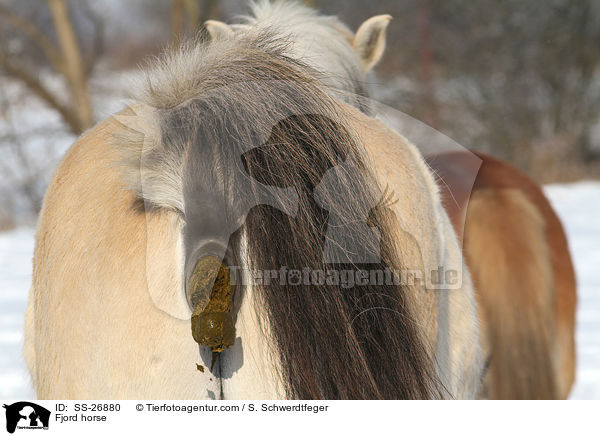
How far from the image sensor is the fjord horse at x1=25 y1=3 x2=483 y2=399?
0.80m

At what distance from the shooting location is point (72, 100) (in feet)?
23.3

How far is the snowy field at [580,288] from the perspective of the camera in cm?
277

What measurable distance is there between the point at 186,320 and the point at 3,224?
679 centimetres

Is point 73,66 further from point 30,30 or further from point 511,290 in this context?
point 511,290

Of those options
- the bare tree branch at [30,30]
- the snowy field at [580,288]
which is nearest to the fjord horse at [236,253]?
the snowy field at [580,288]

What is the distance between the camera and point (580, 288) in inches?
161

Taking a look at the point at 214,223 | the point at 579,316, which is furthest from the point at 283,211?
the point at 579,316

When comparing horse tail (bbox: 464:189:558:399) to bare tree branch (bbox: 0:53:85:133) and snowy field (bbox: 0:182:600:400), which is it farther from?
bare tree branch (bbox: 0:53:85:133)

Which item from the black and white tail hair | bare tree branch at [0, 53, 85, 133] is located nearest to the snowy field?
the black and white tail hair

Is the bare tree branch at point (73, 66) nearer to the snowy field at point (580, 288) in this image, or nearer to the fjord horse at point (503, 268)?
the snowy field at point (580, 288)

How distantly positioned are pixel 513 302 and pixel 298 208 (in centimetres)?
138
